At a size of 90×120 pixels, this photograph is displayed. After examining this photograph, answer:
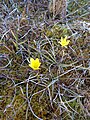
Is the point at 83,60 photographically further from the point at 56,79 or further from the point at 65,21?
the point at 65,21

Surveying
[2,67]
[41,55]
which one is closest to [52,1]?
[41,55]

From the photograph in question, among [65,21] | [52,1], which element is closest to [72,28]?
[65,21]

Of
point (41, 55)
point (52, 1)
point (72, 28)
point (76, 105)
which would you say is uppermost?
point (52, 1)

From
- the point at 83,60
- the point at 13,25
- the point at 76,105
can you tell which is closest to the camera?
the point at 76,105

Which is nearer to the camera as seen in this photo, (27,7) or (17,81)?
(17,81)

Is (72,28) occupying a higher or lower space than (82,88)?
higher

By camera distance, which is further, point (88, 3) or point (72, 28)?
point (88, 3)

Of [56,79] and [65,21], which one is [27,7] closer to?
[65,21]

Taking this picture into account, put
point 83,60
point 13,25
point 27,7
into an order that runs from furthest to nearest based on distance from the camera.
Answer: point 27,7
point 13,25
point 83,60

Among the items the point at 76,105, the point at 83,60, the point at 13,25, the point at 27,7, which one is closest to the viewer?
the point at 76,105
